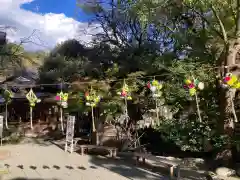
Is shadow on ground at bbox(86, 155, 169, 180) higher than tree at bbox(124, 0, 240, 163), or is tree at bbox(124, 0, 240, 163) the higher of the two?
tree at bbox(124, 0, 240, 163)

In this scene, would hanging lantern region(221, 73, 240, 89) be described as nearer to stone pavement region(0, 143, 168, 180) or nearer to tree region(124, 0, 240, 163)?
tree region(124, 0, 240, 163)

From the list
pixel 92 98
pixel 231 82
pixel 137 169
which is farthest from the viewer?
pixel 92 98

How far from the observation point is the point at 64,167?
10.2 m

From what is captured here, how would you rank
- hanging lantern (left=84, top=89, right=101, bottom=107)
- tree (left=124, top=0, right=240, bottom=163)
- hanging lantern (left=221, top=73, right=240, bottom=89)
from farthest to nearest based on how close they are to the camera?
hanging lantern (left=84, top=89, right=101, bottom=107), tree (left=124, top=0, right=240, bottom=163), hanging lantern (left=221, top=73, right=240, bottom=89)

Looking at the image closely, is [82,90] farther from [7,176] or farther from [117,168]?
[7,176]

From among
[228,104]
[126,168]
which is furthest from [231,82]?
[126,168]

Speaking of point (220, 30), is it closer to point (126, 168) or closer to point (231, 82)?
point (231, 82)

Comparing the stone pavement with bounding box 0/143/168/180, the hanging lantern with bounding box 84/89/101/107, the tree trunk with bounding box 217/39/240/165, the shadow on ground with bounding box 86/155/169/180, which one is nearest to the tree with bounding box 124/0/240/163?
the tree trunk with bounding box 217/39/240/165

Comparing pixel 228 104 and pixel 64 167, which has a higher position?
pixel 228 104

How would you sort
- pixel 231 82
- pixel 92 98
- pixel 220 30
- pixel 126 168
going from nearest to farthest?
pixel 231 82
pixel 220 30
pixel 126 168
pixel 92 98

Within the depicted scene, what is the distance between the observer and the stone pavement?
8992mm

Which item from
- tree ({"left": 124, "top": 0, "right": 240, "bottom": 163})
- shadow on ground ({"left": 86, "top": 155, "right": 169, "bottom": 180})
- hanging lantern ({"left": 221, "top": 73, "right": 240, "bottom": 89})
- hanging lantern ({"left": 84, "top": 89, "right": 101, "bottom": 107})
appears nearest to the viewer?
hanging lantern ({"left": 221, "top": 73, "right": 240, "bottom": 89})

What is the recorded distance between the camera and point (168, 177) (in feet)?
29.3

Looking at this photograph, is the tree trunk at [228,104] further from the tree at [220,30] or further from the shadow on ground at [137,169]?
the shadow on ground at [137,169]
